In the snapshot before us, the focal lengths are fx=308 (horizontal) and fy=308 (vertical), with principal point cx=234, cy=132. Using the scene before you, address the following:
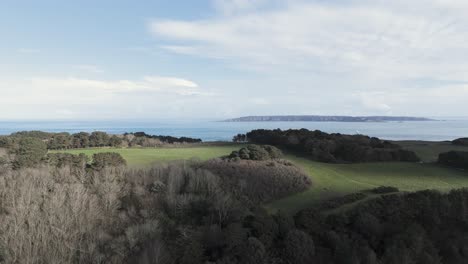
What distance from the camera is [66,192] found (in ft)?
73.3

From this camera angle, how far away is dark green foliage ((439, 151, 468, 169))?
117 feet

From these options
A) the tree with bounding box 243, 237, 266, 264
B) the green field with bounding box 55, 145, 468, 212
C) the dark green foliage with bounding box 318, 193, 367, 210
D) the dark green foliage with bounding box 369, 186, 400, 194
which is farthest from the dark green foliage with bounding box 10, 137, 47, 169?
the dark green foliage with bounding box 369, 186, 400, 194

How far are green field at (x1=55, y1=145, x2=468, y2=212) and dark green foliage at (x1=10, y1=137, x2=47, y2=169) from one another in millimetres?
10087

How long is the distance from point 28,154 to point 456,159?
→ 49365mm

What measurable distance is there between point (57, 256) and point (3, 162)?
24885 millimetres

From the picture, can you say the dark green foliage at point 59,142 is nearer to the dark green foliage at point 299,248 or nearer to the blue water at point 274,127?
the blue water at point 274,127

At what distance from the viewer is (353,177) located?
111 ft

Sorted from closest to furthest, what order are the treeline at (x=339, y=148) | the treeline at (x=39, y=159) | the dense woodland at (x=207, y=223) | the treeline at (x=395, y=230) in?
the dense woodland at (x=207, y=223)
the treeline at (x=395, y=230)
the treeline at (x=39, y=159)
the treeline at (x=339, y=148)

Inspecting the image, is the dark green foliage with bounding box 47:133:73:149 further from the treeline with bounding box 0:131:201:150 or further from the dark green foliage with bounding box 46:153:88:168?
the dark green foliage with bounding box 46:153:88:168

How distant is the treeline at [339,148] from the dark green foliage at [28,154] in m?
34.3

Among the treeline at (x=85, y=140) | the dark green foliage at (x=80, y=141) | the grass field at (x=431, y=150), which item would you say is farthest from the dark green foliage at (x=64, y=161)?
the grass field at (x=431, y=150)

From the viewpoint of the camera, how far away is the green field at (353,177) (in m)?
27.9

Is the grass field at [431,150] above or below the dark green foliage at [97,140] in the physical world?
below

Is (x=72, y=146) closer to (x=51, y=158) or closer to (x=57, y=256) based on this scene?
(x=51, y=158)
